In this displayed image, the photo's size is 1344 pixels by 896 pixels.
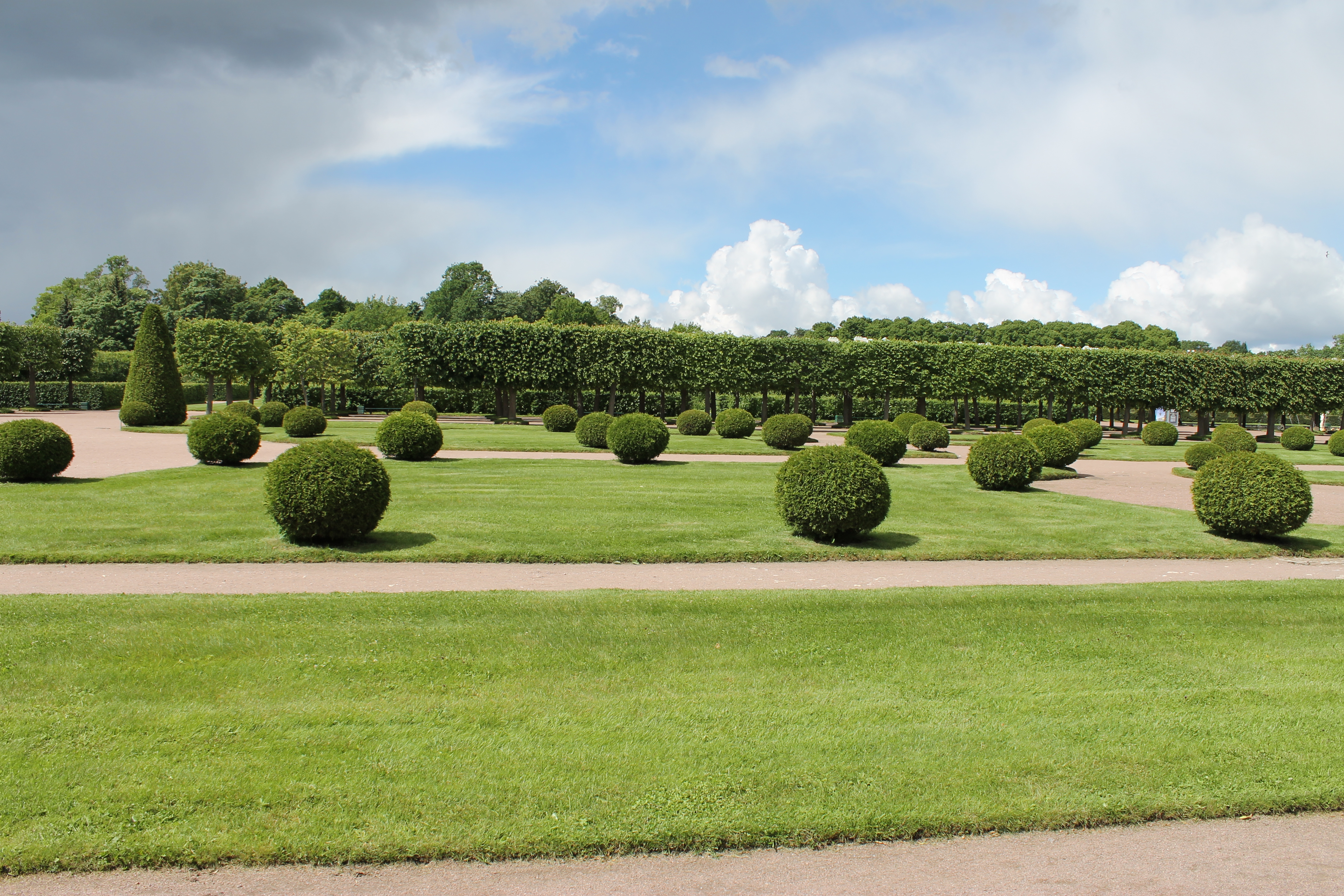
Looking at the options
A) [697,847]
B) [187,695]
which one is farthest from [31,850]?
[697,847]

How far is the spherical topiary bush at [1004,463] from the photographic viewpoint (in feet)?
62.5

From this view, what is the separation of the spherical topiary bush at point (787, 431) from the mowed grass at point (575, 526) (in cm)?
1153

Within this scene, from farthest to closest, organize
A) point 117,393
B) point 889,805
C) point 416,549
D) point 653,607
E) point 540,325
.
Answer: point 117,393 → point 540,325 → point 416,549 → point 653,607 → point 889,805

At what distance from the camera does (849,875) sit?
3.77 meters

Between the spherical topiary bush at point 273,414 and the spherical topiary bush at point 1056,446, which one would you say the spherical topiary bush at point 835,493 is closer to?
the spherical topiary bush at point 1056,446

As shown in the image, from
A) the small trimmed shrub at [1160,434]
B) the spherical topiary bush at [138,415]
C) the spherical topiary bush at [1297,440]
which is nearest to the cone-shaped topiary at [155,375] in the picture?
the spherical topiary bush at [138,415]

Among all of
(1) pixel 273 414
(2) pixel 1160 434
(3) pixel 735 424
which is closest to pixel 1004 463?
(3) pixel 735 424

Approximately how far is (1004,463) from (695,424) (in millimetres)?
17258

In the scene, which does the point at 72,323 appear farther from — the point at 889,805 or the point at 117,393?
the point at 889,805

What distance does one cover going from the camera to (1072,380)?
5281 centimetres

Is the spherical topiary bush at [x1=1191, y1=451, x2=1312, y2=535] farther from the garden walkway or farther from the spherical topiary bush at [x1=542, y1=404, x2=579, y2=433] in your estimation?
the spherical topiary bush at [x1=542, y1=404, x2=579, y2=433]

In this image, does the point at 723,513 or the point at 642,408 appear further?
the point at 642,408

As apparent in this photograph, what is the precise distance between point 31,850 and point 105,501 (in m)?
13.1

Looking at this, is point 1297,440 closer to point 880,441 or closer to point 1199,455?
point 1199,455
